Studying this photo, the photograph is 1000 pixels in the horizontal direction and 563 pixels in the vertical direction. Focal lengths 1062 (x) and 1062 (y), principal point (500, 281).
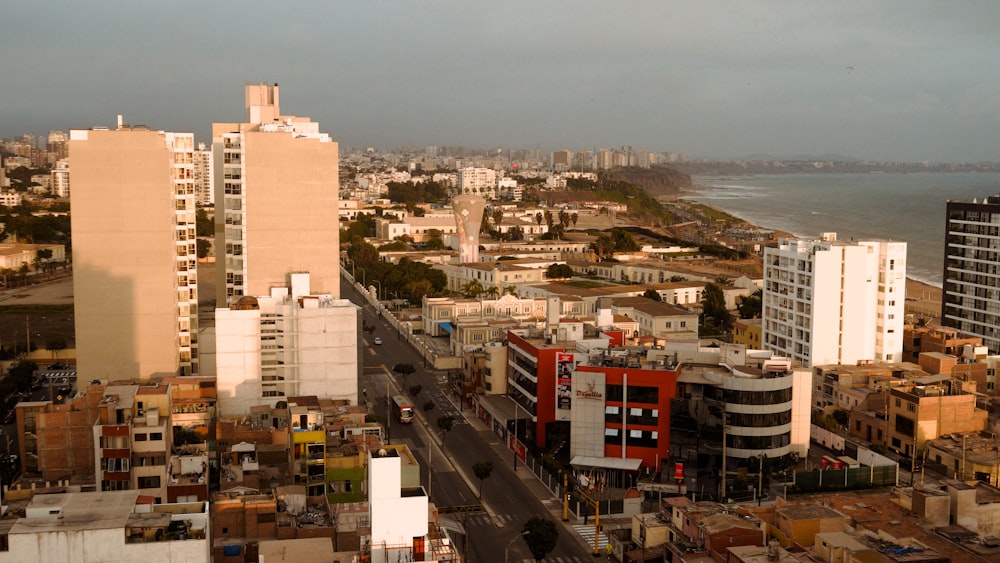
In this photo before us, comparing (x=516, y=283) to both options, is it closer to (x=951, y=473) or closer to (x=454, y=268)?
(x=454, y=268)

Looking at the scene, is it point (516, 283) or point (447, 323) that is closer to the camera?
point (447, 323)

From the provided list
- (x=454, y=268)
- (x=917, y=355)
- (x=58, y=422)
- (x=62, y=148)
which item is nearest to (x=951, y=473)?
(x=917, y=355)

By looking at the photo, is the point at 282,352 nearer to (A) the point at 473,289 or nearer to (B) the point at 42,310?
(A) the point at 473,289

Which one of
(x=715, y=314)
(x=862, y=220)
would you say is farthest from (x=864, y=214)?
(x=715, y=314)

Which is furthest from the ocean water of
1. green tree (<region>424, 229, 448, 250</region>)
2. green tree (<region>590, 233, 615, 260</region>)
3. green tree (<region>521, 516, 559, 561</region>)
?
green tree (<region>521, 516, 559, 561</region>)

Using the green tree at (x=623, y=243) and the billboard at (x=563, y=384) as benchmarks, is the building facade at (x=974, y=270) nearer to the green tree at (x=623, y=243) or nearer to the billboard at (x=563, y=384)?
the billboard at (x=563, y=384)

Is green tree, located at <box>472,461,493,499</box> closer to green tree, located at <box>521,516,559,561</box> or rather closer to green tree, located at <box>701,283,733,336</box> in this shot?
green tree, located at <box>521,516,559,561</box>

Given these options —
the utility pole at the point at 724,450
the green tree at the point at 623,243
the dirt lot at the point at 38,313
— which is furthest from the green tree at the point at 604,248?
the utility pole at the point at 724,450
